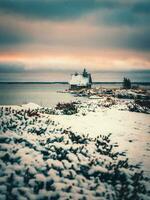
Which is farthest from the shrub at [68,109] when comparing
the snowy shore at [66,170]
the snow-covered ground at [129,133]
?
the snowy shore at [66,170]

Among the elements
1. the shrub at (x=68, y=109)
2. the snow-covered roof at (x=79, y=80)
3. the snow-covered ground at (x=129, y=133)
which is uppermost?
the snow-covered roof at (x=79, y=80)

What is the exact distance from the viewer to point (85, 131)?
14359 millimetres

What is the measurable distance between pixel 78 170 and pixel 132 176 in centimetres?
169

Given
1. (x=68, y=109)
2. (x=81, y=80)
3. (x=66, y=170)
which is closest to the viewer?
(x=66, y=170)

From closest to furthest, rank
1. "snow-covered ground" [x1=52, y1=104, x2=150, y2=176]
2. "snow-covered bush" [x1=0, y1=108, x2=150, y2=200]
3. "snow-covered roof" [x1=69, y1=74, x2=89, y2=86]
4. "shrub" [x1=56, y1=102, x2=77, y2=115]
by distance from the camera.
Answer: "snow-covered bush" [x1=0, y1=108, x2=150, y2=200] → "snow-covered ground" [x1=52, y1=104, x2=150, y2=176] → "shrub" [x1=56, y1=102, x2=77, y2=115] → "snow-covered roof" [x1=69, y1=74, x2=89, y2=86]

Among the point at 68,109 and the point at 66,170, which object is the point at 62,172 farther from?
the point at 68,109

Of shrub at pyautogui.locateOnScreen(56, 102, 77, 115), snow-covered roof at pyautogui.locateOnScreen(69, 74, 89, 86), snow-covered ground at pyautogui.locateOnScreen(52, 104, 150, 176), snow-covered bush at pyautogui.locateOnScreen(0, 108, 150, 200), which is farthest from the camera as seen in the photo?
snow-covered roof at pyautogui.locateOnScreen(69, 74, 89, 86)

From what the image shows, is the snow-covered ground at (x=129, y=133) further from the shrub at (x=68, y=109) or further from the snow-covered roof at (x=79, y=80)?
the snow-covered roof at (x=79, y=80)

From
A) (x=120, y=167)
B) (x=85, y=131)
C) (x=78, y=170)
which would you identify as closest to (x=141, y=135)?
(x=85, y=131)

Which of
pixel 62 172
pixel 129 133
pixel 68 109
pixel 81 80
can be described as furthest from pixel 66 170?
pixel 81 80

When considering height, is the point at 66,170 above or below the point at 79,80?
below

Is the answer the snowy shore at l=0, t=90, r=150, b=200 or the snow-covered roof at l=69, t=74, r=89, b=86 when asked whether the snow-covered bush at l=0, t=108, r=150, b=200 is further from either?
the snow-covered roof at l=69, t=74, r=89, b=86

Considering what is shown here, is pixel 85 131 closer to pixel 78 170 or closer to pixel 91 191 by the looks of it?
pixel 78 170

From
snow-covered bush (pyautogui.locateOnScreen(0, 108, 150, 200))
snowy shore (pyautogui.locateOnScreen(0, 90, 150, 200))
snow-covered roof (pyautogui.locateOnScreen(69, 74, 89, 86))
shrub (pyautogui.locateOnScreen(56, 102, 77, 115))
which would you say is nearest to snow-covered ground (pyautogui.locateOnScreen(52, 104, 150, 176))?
snowy shore (pyautogui.locateOnScreen(0, 90, 150, 200))
